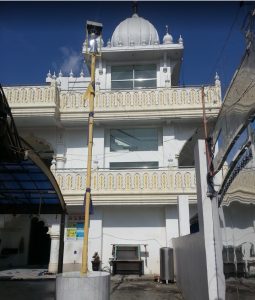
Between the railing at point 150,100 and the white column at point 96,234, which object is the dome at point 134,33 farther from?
the white column at point 96,234

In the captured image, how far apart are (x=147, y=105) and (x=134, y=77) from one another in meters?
2.97

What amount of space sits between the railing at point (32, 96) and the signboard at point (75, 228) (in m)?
5.71

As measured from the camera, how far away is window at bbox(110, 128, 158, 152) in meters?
17.0

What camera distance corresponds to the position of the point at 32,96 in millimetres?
16062

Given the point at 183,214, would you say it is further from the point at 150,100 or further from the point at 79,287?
the point at 79,287

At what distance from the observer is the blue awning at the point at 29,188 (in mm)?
9805

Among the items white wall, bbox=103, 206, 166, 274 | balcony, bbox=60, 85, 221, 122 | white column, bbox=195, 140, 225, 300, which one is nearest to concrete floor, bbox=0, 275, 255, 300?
white wall, bbox=103, 206, 166, 274

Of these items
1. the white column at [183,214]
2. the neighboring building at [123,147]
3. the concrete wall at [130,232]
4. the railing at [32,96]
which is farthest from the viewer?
the railing at [32,96]

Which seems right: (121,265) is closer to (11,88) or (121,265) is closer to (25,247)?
(25,247)

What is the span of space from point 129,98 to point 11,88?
5.97 metres

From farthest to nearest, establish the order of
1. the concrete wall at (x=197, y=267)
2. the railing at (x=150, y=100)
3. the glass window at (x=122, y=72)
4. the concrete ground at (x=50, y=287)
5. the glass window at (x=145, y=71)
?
the glass window at (x=122, y=72) → the glass window at (x=145, y=71) → the railing at (x=150, y=100) → the concrete ground at (x=50, y=287) → the concrete wall at (x=197, y=267)

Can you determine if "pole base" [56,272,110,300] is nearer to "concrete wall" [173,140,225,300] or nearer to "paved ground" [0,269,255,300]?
"concrete wall" [173,140,225,300]

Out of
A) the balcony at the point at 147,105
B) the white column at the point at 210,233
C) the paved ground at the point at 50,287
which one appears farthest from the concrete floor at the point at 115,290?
the balcony at the point at 147,105

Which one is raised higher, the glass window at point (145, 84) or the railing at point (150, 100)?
the glass window at point (145, 84)
